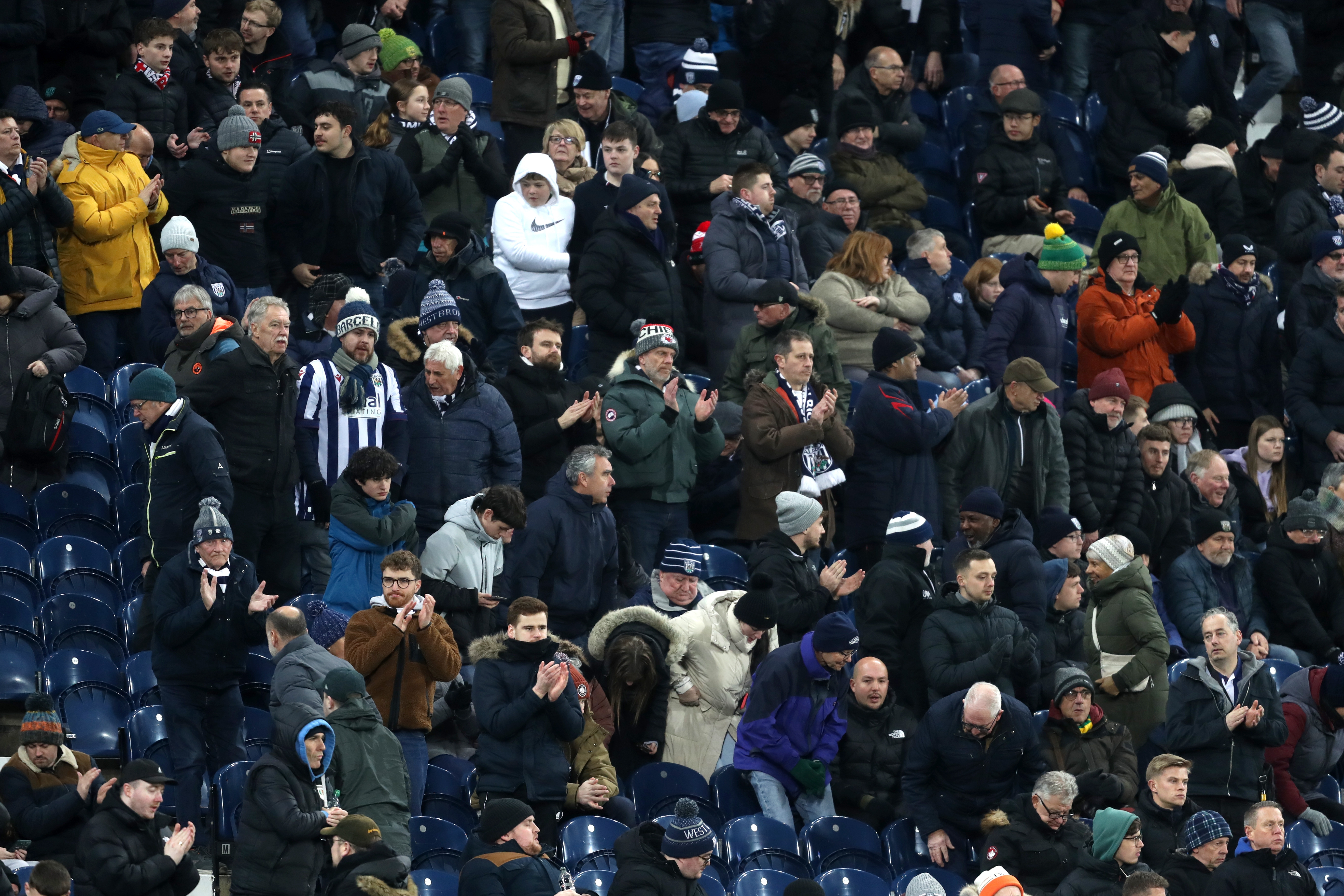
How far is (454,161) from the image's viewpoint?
13.9 m

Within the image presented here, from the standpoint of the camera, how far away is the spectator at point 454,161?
13.9 metres

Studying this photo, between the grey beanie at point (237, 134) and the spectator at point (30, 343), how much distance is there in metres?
1.45

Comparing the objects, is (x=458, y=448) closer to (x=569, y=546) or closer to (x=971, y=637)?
(x=569, y=546)

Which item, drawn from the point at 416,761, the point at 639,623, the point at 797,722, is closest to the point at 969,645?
the point at 797,722

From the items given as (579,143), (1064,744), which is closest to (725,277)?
(579,143)

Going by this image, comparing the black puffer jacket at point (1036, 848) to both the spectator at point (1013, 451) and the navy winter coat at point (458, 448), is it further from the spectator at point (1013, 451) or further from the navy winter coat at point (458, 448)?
the navy winter coat at point (458, 448)

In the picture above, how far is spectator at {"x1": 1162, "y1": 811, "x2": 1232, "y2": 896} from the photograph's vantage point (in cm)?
991

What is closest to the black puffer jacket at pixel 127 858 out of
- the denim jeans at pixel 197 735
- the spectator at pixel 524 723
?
the denim jeans at pixel 197 735

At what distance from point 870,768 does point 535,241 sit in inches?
167

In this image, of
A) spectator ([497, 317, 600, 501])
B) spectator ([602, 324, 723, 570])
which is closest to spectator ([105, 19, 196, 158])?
spectator ([497, 317, 600, 501])

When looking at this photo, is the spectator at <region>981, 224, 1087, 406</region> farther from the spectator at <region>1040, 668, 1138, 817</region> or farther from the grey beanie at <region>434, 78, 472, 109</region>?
the grey beanie at <region>434, 78, 472, 109</region>

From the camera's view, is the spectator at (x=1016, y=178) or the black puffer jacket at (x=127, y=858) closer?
the black puffer jacket at (x=127, y=858)

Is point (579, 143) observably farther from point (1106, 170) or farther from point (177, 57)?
point (1106, 170)

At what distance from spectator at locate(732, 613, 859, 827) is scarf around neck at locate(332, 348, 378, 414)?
99.4 inches
